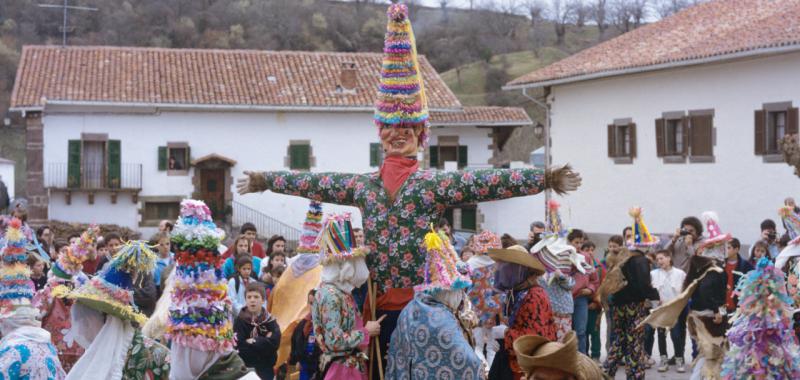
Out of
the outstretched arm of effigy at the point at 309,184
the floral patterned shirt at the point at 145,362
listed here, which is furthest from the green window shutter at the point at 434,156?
the floral patterned shirt at the point at 145,362

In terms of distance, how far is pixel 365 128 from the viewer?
33844mm

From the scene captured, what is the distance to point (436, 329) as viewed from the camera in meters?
6.32

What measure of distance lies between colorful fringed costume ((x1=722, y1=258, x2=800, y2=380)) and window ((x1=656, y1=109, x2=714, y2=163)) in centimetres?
1959

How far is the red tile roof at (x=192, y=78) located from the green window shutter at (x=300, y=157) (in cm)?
132

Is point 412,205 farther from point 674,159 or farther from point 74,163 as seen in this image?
point 74,163

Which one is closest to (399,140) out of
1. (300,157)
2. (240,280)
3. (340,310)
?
(340,310)

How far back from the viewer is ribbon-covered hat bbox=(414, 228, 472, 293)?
640cm

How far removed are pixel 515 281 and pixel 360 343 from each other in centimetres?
165

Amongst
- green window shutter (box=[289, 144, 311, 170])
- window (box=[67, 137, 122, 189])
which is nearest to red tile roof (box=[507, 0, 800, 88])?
green window shutter (box=[289, 144, 311, 170])

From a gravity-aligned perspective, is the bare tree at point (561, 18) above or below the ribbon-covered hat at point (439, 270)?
above

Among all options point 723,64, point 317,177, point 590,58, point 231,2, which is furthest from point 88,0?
point 317,177

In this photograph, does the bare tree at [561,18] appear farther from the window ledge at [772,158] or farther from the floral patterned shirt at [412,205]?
the floral patterned shirt at [412,205]

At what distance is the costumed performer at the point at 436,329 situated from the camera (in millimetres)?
6309

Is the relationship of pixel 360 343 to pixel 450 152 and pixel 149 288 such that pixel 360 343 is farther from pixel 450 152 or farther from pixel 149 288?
pixel 450 152
